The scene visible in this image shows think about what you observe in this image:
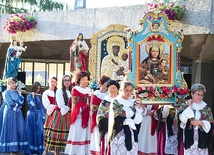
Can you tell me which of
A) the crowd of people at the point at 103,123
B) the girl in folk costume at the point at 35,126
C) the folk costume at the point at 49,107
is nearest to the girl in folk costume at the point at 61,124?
the crowd of people at the point at 103,123

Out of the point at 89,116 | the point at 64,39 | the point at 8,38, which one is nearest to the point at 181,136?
the point at 89,116

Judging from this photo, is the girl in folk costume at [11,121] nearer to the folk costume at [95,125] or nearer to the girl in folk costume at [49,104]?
the girl in folk costume at [49,104]

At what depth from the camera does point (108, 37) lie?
326 inches

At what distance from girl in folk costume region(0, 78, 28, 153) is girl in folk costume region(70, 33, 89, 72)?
159cm

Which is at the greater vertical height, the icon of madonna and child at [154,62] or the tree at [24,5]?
the tree at [24,5]

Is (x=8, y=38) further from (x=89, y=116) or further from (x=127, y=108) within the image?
(x=127, y=108)

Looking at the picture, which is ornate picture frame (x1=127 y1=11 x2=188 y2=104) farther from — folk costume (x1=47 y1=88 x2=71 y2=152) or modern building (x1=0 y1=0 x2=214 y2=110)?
modern building (x1=0 y1=0 x2=214 y2=110)

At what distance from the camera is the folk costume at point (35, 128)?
26.7 feet

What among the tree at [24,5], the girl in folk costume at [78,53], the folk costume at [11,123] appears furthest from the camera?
the tree at [24,5]

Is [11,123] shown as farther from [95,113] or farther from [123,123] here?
[123,123]

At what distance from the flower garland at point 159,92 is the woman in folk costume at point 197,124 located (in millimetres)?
578

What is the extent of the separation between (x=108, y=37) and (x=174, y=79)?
248 centimetres

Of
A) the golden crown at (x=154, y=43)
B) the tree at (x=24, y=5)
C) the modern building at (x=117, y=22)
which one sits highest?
the tree at (x=24, y=5)

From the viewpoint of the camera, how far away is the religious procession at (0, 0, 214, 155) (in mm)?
5418
